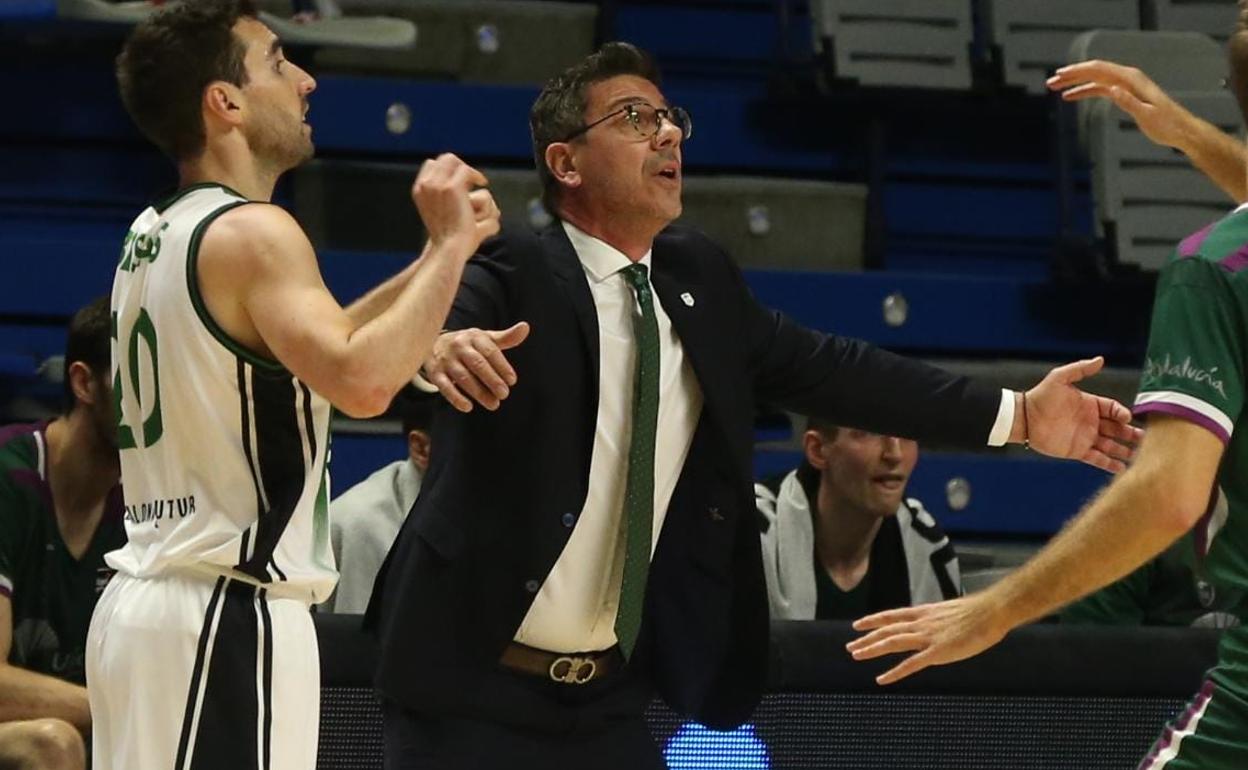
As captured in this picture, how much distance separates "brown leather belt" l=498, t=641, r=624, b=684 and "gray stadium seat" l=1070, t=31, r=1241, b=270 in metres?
4.50

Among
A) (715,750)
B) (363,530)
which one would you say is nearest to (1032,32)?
(363,530)

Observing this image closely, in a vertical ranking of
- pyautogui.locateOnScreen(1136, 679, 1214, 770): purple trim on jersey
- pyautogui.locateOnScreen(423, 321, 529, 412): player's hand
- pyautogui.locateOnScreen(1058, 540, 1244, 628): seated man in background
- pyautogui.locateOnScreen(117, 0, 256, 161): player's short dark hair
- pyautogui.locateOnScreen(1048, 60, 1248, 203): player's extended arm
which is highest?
pyautogui.locateOnScreen(117, 0, 256, 161): player's short dark hair

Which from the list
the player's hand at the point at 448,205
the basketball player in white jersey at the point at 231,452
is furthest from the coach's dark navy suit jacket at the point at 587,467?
the player's hand at the point at 448,205

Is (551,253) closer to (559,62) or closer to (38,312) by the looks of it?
(38,312)

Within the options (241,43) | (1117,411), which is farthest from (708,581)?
(241,43)

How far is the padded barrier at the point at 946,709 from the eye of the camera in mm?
4770

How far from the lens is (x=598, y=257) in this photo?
4363 mm

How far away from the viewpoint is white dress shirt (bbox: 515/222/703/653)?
13.4 feet

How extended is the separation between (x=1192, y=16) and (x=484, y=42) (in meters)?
3.02

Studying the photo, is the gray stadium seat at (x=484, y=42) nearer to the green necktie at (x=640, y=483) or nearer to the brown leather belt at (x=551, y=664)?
the green necktie at (x=640, y=483)

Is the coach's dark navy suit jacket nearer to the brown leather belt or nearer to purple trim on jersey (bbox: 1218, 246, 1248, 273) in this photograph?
the brown leather belt

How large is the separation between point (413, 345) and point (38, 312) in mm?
4379

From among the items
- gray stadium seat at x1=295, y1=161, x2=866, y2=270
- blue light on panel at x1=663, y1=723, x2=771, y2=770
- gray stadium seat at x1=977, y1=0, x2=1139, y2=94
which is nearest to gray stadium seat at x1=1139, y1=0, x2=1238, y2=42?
gray stadium seat at x1=977, y1=0, x2=1139, y2=94

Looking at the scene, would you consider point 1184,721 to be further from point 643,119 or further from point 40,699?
point 40,699
